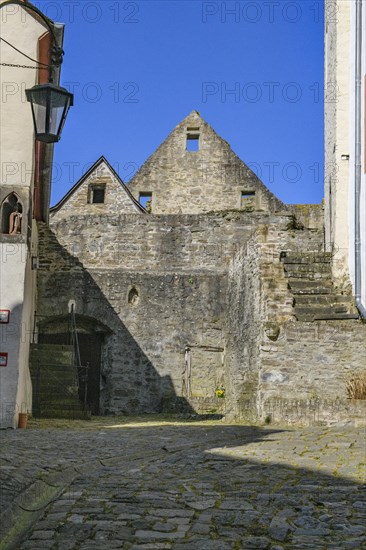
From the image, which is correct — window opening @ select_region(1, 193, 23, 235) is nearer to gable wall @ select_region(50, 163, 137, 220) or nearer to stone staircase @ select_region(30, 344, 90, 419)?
stone staircase @ select_region(30, 344, 90, 419)

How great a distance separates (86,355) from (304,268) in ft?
22.9

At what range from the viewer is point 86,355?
18844 millimetres

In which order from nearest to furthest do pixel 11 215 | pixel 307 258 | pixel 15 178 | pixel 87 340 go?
pixel 11 215
pixel 15 178
pixel 307 258
pixel 87 340

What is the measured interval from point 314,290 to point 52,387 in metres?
5.10

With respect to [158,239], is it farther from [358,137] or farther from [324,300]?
[324,300]

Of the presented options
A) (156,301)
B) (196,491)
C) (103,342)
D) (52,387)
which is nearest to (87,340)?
(103,342)

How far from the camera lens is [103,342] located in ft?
62.2

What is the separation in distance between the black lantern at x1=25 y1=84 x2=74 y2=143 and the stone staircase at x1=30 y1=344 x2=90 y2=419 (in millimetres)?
8556

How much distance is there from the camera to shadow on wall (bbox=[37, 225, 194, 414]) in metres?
18.5

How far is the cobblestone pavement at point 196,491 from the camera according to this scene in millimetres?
4660

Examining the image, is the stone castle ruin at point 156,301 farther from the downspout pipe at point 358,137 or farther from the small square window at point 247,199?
the small square window at point 247,199

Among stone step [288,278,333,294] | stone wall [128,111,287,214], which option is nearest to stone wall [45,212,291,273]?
stone step [288,278,333,294]

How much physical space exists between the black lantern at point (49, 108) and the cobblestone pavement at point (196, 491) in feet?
9.00

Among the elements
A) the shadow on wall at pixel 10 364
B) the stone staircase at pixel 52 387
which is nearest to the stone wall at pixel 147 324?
the stone staircase at pixel 52 387
